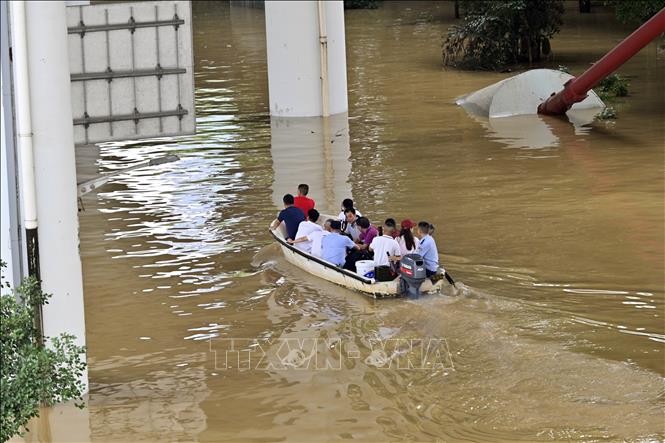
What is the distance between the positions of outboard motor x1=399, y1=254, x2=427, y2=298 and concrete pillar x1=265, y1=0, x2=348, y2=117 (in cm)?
1726

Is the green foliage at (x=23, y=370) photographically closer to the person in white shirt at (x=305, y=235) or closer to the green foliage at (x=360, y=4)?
the person in white shirt at (x=305, y=235)

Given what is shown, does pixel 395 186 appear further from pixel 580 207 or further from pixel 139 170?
pixel 139 170

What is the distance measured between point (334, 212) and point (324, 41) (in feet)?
36.4

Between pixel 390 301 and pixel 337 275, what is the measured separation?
1.08m

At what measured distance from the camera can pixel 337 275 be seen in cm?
1712

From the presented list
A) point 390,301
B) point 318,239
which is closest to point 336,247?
point 318,239

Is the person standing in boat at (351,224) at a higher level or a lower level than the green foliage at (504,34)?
lower

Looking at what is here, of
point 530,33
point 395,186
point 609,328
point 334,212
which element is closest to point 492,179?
point 395,186

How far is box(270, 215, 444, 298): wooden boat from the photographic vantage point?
53.4 ft

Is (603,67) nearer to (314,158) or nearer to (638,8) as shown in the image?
(314,158)

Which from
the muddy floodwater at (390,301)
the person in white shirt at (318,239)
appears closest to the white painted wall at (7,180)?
the muddy floodwater at (390,301)

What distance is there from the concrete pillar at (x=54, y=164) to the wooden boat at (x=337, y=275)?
4648 mm

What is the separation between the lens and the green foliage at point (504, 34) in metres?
39.3

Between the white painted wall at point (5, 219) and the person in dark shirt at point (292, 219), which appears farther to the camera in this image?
the person in dark shirt at point (292, 219)
